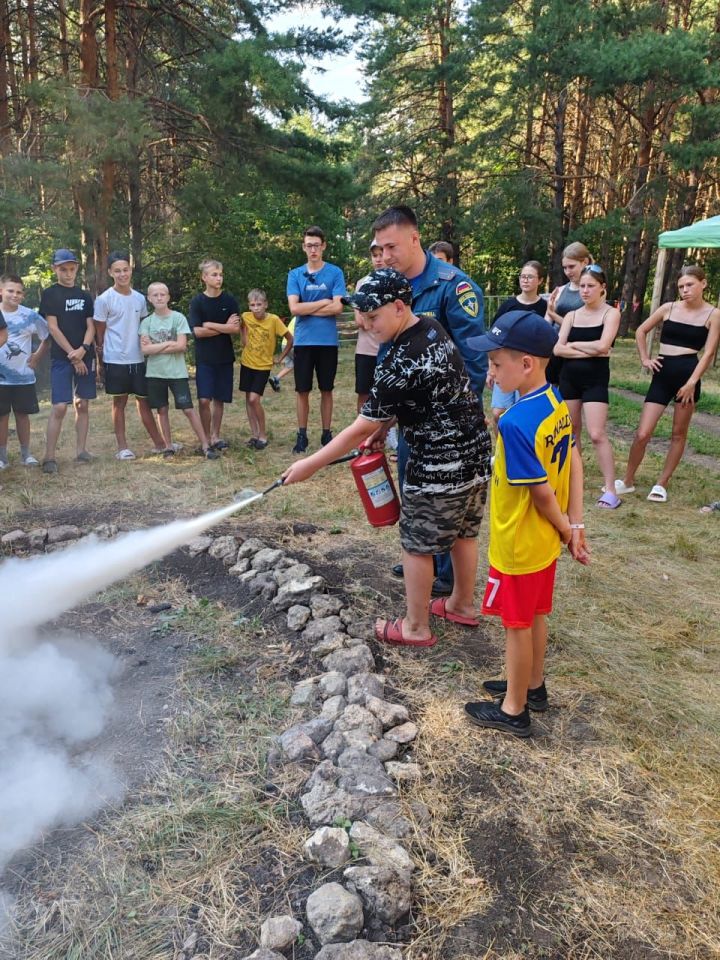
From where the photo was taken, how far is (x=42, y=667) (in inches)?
138

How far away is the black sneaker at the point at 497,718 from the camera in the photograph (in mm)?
2877

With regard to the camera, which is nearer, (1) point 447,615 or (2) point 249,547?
(1) point 447,615

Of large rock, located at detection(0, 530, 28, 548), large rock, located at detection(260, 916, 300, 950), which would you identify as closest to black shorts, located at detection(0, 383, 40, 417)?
large rock, located at detection(0, 530, 28, 548)

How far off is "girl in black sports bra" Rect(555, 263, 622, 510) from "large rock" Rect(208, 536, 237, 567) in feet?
9.72

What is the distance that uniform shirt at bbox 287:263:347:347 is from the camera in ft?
23.6

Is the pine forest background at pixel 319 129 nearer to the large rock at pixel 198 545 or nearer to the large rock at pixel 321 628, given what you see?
the large rock at pixel 198 545

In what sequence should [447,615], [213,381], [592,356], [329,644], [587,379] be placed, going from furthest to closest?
[213,381]
[587,379]
[592,356]
[447,615]
[329,644]

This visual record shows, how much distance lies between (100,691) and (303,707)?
1.08 meters

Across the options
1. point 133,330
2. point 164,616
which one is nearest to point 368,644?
point 164,616

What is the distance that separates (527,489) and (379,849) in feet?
4.43

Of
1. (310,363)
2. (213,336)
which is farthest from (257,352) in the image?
(310,363)

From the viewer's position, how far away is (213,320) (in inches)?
291

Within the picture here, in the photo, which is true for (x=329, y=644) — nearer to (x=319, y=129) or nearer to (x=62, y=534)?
(x=62, y=534)

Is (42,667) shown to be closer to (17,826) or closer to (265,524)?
(17,826)
